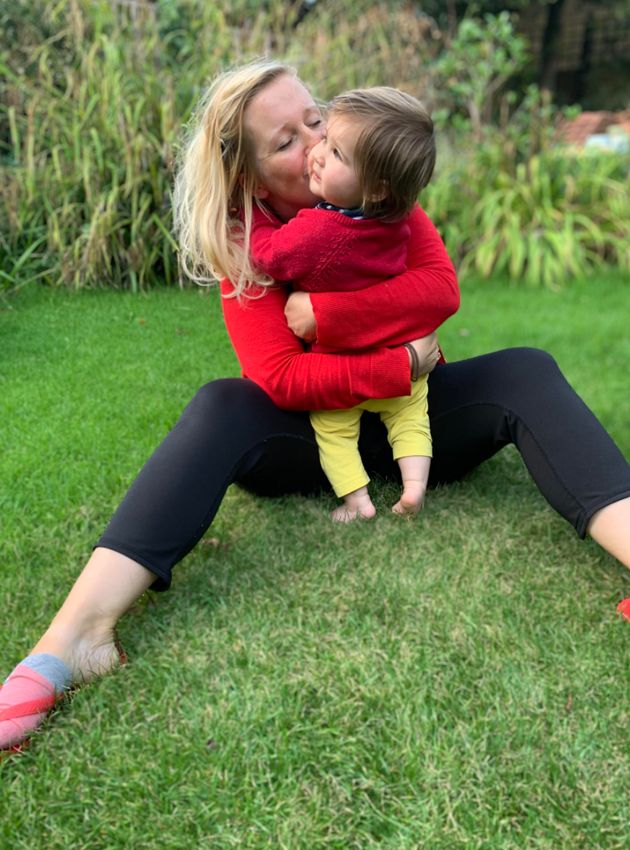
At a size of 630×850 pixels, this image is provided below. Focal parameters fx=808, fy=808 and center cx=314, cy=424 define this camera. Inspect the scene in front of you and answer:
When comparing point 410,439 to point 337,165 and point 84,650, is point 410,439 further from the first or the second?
point 84,650

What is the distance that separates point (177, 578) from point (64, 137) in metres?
2.67

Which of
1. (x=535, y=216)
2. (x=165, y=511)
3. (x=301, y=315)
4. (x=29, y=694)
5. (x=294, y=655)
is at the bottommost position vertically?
(x=535, y=216)

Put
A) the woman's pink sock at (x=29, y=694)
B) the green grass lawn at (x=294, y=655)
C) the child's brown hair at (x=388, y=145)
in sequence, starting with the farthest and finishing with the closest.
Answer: the child's brown hair at (x=388, y=145), the woman's pink sock at (x=29, y=694), the green grass lawn at (x=294, y=655)

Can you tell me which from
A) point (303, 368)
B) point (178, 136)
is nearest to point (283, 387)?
point (303, 368)

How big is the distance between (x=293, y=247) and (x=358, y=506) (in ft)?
2.22

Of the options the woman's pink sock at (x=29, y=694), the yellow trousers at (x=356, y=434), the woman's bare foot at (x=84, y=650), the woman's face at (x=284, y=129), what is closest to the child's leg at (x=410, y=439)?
the yellow trousers at (x=356, y=434)

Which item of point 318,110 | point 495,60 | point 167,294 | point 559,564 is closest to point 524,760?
point 559,564

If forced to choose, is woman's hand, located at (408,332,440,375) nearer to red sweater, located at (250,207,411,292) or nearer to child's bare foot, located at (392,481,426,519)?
red sweater, located at (250,207,411,292)

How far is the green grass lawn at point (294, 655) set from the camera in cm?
136

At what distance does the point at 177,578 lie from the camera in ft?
6.43

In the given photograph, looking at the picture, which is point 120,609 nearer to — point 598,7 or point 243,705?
point 243,705

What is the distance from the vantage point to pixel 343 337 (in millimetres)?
1933

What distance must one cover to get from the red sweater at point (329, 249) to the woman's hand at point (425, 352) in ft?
0.58

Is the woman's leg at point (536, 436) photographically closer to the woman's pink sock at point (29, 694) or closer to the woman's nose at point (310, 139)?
the woman's nose at point (310, 139)
